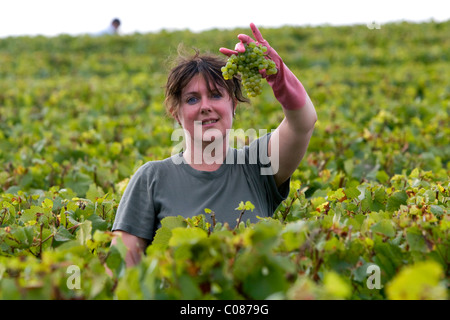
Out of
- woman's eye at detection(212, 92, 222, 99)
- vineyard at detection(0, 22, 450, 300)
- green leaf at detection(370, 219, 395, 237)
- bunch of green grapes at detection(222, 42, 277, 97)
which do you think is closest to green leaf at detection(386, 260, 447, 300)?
vineyard at detection(0, 22, 450, 300)

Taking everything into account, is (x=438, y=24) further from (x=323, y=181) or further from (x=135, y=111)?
(x=323, y=181)

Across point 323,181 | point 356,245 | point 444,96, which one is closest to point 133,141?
point 323,181

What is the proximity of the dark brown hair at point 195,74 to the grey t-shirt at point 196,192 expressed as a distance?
27 centimetres

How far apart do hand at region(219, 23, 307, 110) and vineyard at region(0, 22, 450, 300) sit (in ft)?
1.55

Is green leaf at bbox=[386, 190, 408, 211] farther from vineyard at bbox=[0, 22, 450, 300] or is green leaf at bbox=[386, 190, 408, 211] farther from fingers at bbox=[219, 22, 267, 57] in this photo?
fingers at bbox=[219, 22, 267, 57]

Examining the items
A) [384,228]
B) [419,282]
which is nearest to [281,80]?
[384,228]

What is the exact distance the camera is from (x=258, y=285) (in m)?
1.46

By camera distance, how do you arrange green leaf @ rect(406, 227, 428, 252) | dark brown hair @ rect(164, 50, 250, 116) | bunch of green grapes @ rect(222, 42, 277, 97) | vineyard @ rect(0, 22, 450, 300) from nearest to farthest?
vineyard @ rect(0, 22, 450, 300) < green leaf @ rect(406, 227, 428, 252) < bunch of green grapes @ rect(222, 42, 277, 97) < dark brown hair @ rect(164, 50, 250, 116)

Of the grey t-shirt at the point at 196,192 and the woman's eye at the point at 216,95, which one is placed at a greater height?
the woman's eye at the point at 216,95

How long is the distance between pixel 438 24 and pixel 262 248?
54.5 feet

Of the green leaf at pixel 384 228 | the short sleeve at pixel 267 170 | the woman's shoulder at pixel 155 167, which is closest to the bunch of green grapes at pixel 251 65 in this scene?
the short sleeve at pixel 267 170

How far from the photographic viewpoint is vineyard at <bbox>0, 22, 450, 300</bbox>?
4.71 feet

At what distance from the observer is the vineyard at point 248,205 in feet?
4.71

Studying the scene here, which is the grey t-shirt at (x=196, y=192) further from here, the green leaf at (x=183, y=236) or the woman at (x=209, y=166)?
the green leaf at (x=183, y=236)
